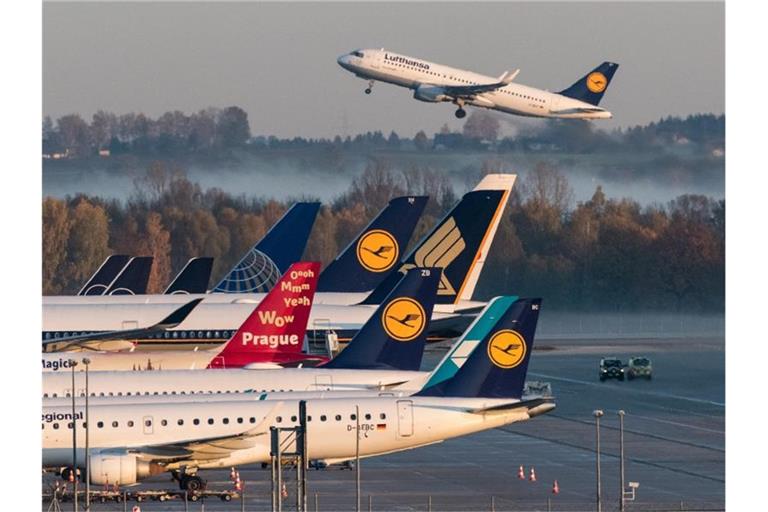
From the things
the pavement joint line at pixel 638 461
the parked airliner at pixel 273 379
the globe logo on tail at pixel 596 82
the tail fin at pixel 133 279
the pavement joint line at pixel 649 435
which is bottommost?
the pavement joint line at pixel 638 461

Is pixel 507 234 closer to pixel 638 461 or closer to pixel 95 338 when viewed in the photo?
pixel 95 338

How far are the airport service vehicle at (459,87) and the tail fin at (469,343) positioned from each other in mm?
51306

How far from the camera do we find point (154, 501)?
1527 inches

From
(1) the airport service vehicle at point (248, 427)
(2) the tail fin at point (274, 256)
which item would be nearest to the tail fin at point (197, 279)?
(2) the tail fin at point (274, 256)

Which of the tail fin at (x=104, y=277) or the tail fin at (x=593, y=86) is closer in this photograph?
the tail fin at (x=104, y=277)

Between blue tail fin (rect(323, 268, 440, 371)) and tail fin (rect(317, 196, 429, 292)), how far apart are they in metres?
15.9

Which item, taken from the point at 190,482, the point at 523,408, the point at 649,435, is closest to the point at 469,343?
the point at 523,408

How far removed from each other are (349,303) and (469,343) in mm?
19495

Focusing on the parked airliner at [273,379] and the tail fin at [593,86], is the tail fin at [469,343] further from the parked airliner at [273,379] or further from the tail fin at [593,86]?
the tail fin at [593,86]

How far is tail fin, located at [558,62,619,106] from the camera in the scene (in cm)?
10088

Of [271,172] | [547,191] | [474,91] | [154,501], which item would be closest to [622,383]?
[474,91]

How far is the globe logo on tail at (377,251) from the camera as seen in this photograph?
6488 centimetres

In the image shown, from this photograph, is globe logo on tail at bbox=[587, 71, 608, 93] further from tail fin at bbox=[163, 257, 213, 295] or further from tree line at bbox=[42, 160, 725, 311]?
tail fin at bbox=[163, 257, 213, 295]

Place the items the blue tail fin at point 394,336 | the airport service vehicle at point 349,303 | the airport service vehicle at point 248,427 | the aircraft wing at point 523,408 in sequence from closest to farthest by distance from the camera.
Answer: the airport service vehicle at point 248,427 → the aircraft wing at point 523,408 → the blue tail fin at point 394,336 → the airport service vehicle at point 349,303
